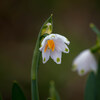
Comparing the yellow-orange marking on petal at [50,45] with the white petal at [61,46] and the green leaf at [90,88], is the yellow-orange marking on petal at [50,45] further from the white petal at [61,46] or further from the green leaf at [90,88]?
the green leaf at [90,88]

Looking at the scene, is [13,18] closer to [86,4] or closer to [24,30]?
[24,30]

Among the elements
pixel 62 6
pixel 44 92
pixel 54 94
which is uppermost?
pixel 62 6

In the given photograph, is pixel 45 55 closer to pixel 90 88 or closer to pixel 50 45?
pixel 50 45

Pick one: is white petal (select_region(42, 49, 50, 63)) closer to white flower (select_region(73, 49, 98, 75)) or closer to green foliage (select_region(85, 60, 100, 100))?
green foliage (select_region(85, 60, 100, 100))

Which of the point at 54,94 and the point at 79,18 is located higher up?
the point at 79,18

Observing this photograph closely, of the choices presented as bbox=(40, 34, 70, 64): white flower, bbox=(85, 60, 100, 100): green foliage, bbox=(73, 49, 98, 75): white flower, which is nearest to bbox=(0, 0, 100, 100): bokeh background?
bbox=(73, 49, 98, 75): white flower

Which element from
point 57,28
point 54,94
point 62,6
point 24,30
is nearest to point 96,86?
point 54,94

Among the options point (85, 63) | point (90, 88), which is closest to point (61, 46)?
point (90, 88)
